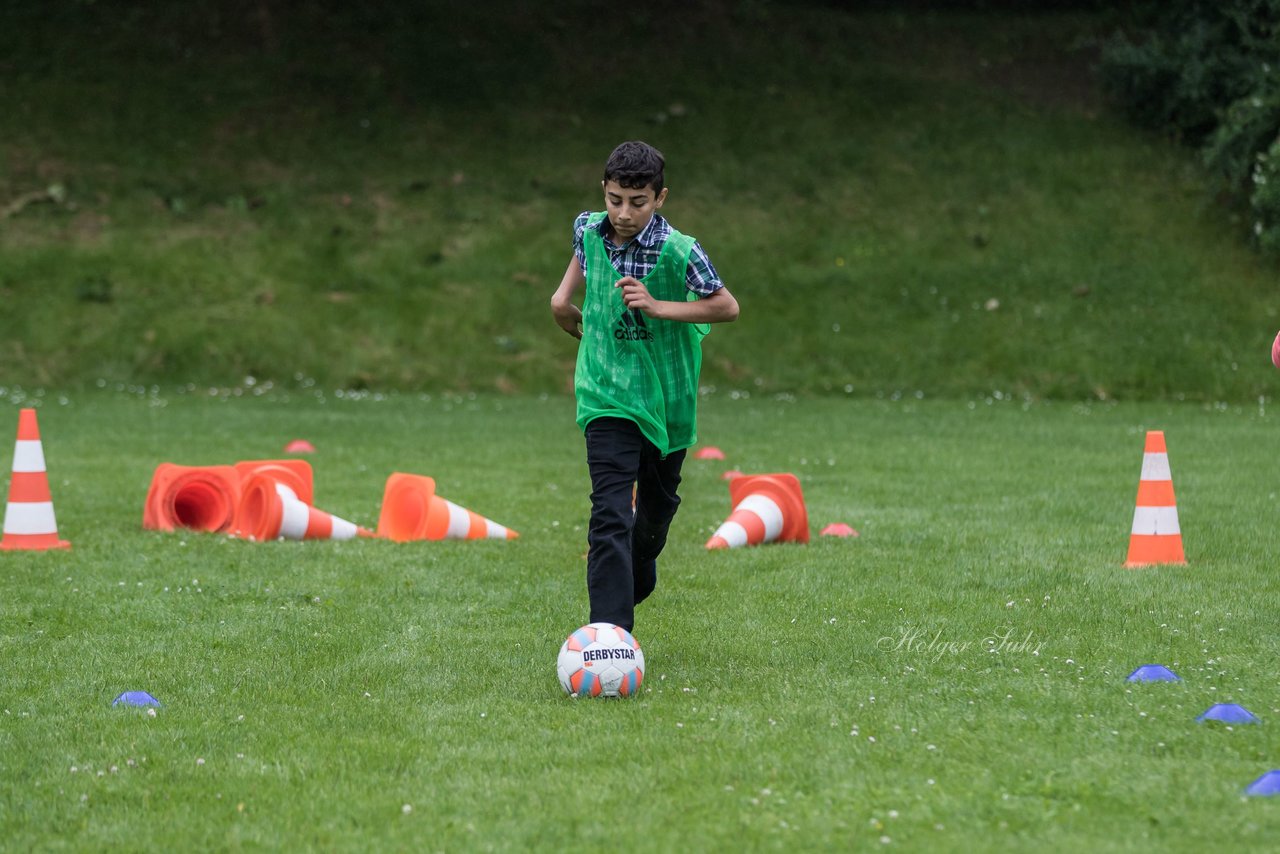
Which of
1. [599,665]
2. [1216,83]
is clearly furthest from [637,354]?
[1216,83]

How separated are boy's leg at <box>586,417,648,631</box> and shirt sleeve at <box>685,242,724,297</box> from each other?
57 centimetres

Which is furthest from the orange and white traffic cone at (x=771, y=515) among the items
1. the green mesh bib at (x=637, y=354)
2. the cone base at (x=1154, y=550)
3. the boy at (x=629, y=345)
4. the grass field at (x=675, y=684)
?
the green mesh bib at (x=637, y=354)

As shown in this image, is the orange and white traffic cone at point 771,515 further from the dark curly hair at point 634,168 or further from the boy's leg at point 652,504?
the dark curly hair at point 634,168

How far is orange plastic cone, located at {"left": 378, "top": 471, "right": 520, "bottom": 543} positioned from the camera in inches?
367

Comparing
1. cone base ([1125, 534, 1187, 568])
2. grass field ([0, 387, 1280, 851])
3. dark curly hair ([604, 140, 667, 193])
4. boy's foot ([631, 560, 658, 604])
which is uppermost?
dark curly hair ([604, 140, 667, 193])

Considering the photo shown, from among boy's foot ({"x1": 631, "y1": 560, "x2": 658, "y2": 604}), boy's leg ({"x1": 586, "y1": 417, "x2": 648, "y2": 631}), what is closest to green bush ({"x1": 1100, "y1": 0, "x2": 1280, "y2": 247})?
boy's foot ({"x1": 631, "y1": 560, "x2": 658, "y2": 604})

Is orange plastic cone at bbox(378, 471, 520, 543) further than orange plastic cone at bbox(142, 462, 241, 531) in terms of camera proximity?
No

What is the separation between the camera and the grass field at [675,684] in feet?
13.7

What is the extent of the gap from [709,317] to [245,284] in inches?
692

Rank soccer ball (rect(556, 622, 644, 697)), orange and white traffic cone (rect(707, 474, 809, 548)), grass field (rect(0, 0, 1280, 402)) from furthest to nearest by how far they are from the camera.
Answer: grass field (rect(0, 0, 1280, 402)) < orange and white traffic cone (rect(707, 474, 809, 548)) < soccer ball (rect(556, 622, 644, 697))

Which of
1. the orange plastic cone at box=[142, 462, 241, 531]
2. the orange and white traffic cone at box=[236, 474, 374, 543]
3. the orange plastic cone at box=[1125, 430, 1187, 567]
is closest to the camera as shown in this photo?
the orange plastic cone at box=[1125, 430, 1187, 567]

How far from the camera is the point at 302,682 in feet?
19.0

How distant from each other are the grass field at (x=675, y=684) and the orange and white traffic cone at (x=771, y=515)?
23 centimetres

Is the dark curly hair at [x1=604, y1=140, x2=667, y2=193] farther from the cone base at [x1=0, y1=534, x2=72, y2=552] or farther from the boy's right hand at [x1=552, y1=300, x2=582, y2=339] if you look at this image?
the cone base at [x1=0, y1=534, x2=72, y2=552]
